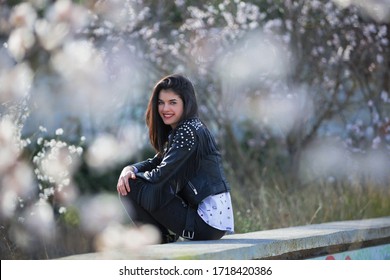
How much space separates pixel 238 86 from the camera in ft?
21.0

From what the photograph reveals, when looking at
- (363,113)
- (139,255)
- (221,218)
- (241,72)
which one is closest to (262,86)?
(241,72)

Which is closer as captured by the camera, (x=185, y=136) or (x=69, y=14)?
(x=185, y=136)

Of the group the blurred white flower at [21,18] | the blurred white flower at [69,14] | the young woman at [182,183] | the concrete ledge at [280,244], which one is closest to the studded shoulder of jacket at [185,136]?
the young woman at [182,183]

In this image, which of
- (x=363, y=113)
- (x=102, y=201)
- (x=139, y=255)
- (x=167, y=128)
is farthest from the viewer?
(x=363, y=113)

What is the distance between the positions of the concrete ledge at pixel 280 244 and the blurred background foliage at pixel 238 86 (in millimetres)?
1229

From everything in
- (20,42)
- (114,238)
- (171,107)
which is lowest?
Answer: (114,238)

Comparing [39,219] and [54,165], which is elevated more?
[54,165]

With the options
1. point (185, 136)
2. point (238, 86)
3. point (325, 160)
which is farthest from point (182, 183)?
point (325, 160)

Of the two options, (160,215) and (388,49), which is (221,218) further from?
(388,49)

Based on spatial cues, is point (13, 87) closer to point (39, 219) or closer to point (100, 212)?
point (39, 219)

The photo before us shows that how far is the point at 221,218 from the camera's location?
335 cm

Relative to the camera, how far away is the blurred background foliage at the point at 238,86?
560 cm

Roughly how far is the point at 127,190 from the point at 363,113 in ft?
14.4

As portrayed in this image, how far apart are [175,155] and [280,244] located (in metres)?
0.57
